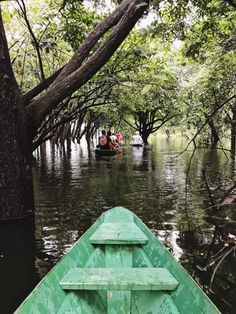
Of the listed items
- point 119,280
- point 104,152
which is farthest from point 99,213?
point 104,152

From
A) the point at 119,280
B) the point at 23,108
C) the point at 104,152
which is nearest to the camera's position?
the point at 119,280

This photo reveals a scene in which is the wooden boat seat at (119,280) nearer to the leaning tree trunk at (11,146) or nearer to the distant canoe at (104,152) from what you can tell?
the leaning tree trunk at (11,146)

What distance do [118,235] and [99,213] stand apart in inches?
165

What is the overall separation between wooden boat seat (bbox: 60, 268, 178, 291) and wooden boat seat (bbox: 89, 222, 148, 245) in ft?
2.95

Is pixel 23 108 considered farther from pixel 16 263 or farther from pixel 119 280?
pixel 119 280

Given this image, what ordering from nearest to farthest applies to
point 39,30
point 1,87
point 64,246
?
point 64,246 < point 1,87 < point 39,30

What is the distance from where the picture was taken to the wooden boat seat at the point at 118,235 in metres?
4.04

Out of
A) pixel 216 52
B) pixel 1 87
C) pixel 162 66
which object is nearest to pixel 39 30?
pixel 162 66

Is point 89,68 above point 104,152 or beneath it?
above

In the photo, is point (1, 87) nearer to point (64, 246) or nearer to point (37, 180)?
point (64, 246)

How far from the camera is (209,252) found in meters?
5.53

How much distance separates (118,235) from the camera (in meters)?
4.14

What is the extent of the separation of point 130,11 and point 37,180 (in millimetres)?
8999

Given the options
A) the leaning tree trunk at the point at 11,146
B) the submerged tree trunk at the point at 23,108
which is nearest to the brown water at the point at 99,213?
the leaning tree trunk at the point at 11,146
